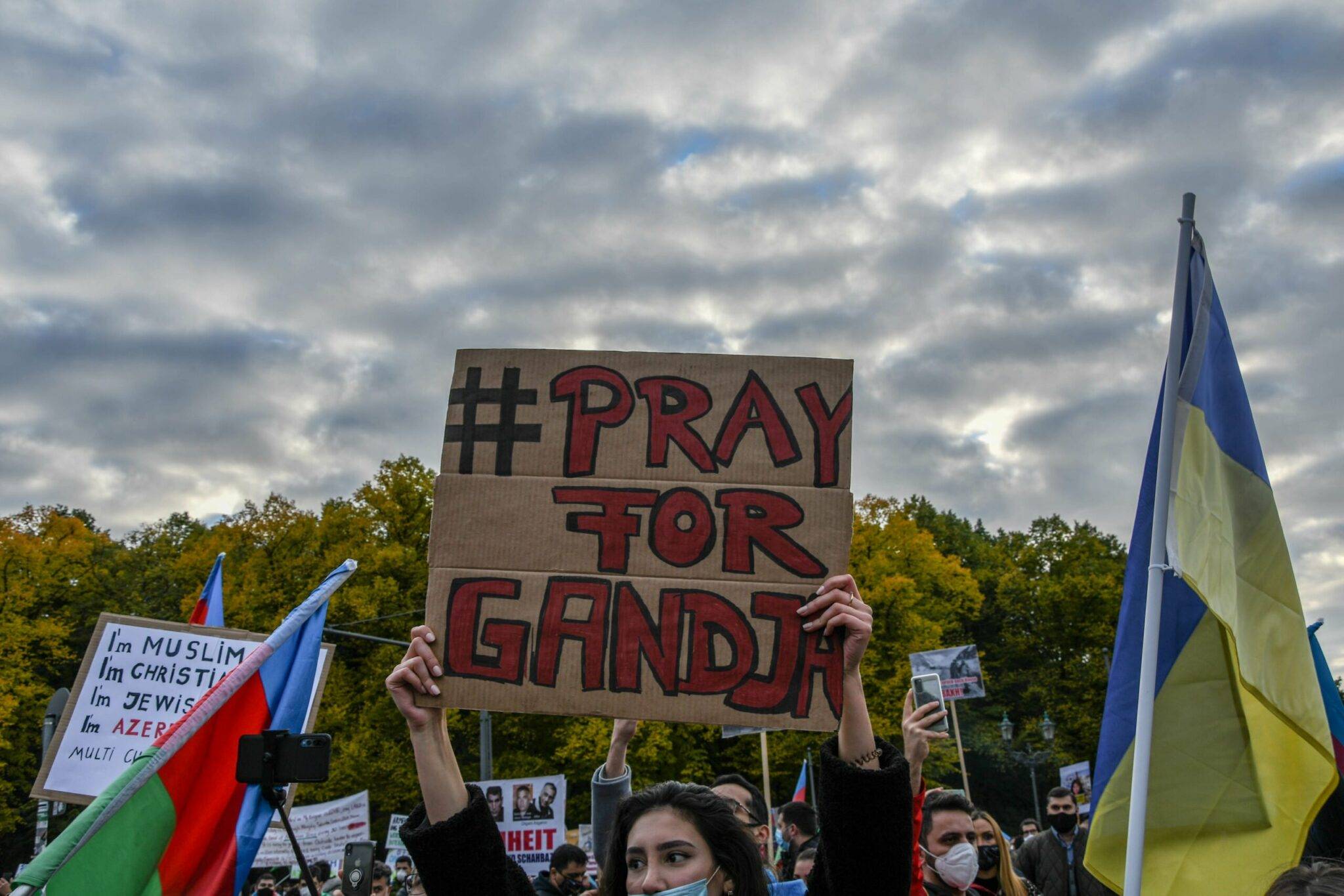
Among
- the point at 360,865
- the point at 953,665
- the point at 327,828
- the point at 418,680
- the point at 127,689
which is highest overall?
the point at 953,665

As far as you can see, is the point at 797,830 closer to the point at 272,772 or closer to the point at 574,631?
the point at 272,772

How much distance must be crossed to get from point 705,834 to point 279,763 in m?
2.25

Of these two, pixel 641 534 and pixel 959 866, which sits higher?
pixel 641 534

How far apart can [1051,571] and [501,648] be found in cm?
5112

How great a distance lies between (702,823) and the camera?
11.2 feet

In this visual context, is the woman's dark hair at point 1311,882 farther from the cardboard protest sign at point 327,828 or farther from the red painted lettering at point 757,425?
the cardboard protest sign at point 327,828

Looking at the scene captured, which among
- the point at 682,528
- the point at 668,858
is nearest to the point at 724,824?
the point at 668,858

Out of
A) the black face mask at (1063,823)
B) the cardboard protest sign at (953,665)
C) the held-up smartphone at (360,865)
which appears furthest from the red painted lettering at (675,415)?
the cardboard protest sign at (953,665)

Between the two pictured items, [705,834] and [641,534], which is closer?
[705,834]

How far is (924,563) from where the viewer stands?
38094 mm

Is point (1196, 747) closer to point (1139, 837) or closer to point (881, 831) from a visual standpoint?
point (1139, 837)

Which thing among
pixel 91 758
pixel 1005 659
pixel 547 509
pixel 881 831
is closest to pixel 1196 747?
pixel 881 831

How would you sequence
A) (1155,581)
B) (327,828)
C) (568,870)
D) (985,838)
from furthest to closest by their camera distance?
1. (327,828)
2. (568,870)
3. (985,838)
4. (1155,581)

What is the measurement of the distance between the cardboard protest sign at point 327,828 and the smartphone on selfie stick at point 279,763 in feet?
45.0
